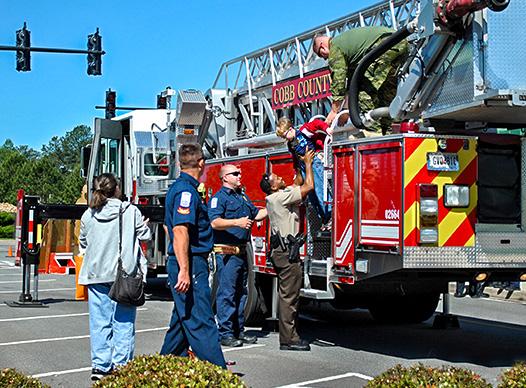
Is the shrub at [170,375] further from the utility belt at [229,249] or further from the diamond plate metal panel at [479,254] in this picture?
the utility belt at [229,249]

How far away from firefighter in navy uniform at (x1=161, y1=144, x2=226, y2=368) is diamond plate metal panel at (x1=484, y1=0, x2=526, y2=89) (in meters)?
2.65

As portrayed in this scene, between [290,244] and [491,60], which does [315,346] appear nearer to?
[290,244]

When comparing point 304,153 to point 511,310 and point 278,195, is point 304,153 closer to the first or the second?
point 278,195

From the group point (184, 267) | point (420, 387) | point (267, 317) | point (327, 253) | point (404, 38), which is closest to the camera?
point (420, 387)

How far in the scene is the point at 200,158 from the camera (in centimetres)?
716

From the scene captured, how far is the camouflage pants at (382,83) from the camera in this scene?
9484mm

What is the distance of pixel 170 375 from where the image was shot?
454 centimetres

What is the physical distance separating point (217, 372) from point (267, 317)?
6745mm

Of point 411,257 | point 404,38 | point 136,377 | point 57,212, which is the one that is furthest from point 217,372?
point 57,212

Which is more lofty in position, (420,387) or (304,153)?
(304,153)

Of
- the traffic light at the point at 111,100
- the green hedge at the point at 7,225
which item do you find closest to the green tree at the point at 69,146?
the green hedge at the point at 7,225

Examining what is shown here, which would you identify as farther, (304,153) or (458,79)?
(304,153)

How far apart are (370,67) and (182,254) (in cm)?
375

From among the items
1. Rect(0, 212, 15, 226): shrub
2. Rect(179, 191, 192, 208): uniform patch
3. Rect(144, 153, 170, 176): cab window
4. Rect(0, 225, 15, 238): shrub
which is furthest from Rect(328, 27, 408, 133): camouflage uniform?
Rect(0, 212, 15, 226): shrub
